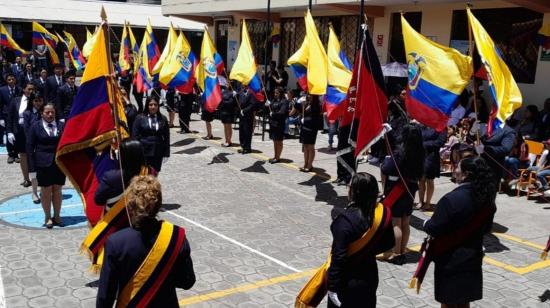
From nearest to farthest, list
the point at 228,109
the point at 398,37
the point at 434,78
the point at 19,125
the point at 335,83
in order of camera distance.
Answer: the point at 434,78
the point at 335,83
the point at 19,125
the point at 228,109
the point at 398,37

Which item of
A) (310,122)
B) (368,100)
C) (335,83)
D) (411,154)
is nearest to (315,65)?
(335,83)

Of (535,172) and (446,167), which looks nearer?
(535,172)

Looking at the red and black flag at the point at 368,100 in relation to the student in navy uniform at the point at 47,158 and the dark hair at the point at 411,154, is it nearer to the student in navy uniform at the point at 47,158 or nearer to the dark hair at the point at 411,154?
the dark hair at the point at 411,154

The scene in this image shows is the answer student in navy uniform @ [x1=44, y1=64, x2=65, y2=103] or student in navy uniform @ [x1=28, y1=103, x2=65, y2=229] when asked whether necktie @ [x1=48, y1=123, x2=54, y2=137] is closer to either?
student in navy uniform @ [x1=28, y1=103, x2=65, y2=229]

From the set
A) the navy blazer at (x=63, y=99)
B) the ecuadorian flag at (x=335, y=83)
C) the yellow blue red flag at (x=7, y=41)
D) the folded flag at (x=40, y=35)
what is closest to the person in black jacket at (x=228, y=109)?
the navy blazer at (x=63, y=99)

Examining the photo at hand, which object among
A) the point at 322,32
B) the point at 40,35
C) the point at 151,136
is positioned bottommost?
the point at 151,136

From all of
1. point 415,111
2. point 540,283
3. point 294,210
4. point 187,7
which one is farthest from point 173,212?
point 187,7

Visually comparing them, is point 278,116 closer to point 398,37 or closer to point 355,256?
point 398,37

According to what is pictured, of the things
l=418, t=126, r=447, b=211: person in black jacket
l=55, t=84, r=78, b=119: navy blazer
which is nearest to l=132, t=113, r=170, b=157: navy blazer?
l=418, t=126, r=447, b=211: person in black jacket

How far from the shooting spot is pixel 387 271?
22.1ft

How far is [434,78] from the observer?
308 inches

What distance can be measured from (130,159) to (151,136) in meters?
3.53

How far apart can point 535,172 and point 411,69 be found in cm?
439

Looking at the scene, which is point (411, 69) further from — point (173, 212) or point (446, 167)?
point (446, 167)
